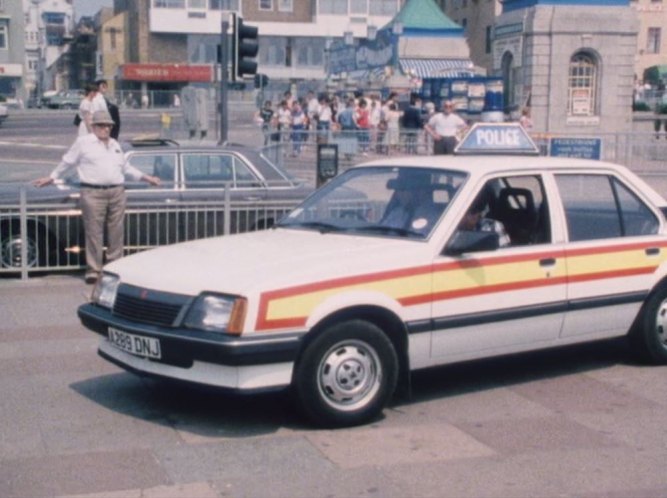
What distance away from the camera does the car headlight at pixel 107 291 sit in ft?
22.5

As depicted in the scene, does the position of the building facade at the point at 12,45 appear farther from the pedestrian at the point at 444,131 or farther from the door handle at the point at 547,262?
the door handle at the point at 547,262

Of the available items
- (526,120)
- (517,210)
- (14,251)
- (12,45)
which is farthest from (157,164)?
(12,45)

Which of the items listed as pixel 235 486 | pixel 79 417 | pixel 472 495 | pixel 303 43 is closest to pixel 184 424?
pixel 79 417

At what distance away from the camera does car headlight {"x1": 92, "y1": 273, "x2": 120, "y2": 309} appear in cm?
685

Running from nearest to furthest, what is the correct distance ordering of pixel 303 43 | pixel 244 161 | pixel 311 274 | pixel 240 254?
1. pixel 311 274
2. pixel 240 254
3. pixel 244 161
4. pixel 303 43

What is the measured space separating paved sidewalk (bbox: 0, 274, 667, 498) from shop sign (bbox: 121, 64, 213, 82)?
77040 mm

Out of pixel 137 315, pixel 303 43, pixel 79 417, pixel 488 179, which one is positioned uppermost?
pixel 303 43

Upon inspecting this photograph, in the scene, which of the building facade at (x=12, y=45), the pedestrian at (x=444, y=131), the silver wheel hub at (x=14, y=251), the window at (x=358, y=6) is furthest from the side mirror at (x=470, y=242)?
the window at (x=358, y=6)

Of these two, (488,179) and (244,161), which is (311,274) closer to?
(488,179)

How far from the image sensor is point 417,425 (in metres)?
6.64

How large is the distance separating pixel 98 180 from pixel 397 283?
5184 millimetres

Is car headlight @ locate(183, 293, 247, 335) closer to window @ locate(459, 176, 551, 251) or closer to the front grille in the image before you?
the front grille

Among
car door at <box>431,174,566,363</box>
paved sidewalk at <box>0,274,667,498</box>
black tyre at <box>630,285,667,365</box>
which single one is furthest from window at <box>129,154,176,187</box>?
black tyre at <box>630,285,667,365</box>

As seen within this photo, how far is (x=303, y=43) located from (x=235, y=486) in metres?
86.0
